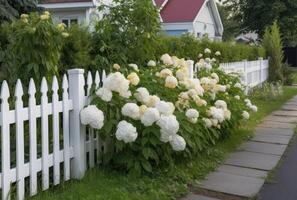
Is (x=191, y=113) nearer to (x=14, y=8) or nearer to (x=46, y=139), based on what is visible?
(x=46, y=139)

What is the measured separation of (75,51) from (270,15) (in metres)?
28.9

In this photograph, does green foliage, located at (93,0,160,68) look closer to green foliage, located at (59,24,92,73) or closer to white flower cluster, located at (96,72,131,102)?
green foliage, located at (59,24,92,73)

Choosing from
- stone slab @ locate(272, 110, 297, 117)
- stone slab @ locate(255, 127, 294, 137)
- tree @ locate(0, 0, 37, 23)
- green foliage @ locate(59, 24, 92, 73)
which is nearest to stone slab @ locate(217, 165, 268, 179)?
green foliage @ locate(59, 24, 92, 73)

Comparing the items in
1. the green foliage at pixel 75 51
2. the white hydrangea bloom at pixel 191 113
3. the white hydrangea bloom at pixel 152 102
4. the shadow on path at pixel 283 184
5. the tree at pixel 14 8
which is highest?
the tree at pixel 14 8

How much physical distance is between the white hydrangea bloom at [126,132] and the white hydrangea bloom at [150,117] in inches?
6.2

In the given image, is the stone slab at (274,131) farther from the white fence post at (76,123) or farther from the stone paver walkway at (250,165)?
the white fence post at (76,123)

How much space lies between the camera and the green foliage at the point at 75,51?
5691 millimetres

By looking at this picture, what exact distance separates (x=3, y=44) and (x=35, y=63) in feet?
3.74

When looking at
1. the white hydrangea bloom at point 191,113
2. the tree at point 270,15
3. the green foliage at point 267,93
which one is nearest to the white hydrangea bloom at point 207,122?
the white hydrangea bloom at point 191,113

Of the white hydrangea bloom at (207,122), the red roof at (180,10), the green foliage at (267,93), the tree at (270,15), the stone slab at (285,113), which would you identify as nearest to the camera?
the white hydrangea bloom at (207,122)

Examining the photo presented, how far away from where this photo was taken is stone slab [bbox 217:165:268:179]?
5.54 meters

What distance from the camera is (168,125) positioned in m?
4.75

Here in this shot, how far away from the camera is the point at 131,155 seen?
16.1 ft

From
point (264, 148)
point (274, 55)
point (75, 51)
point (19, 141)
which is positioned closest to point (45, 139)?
point (19, 141)
